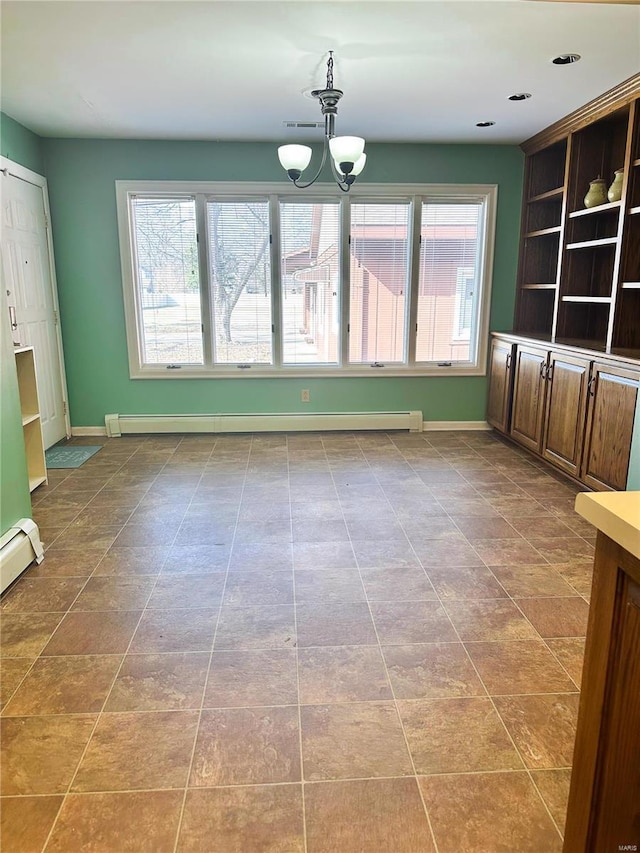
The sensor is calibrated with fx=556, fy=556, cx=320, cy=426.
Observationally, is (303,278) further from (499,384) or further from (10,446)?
(10,446)

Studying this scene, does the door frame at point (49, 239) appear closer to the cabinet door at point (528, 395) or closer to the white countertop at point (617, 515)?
the cabinet door at point (528, 395)

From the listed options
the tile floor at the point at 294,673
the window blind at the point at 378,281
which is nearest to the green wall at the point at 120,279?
the window blind at the point at 378,281

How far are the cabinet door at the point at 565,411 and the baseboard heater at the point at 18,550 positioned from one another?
326 centimetres

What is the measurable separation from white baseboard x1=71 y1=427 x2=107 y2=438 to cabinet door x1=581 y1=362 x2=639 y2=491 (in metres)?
4.05

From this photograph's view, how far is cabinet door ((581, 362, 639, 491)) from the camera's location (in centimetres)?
314

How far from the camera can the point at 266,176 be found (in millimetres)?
4844

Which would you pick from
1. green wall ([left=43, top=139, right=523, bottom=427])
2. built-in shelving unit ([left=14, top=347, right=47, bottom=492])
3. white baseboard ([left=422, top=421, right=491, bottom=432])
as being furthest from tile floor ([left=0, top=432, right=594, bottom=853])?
white baseboard ([left=422, top=421, right=491, bottom=432])

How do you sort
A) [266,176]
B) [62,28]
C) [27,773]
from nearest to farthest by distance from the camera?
[27,773]
[62,28]
[266,176]

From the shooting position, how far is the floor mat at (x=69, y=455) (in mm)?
4352

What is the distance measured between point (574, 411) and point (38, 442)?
11.9 feet

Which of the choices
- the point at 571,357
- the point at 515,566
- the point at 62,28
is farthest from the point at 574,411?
the point at 62,28

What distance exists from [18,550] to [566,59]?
380 centimetres

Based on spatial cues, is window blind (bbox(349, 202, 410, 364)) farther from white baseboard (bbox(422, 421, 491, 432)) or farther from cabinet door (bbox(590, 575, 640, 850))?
cabinet door (bbox(590, 575, 640, 850))

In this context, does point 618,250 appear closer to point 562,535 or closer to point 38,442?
point 562,535
